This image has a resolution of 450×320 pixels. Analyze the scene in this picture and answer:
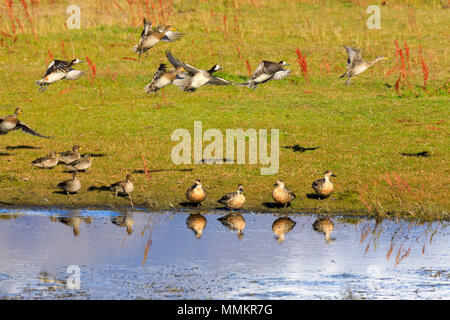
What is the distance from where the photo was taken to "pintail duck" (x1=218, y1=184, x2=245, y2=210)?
21.2 m

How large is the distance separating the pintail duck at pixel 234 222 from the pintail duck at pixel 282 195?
1.10 m

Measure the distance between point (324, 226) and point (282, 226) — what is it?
970 mm

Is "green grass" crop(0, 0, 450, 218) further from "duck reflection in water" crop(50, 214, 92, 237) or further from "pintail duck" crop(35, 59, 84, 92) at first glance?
"pintail duck" crop(35, 59, 84, 92)

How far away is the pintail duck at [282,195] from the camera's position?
70.5ft

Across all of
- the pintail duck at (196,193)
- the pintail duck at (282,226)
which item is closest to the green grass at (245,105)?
the pintail duck at (196,193)

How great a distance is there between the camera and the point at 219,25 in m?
45.2

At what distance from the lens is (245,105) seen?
34250 mm

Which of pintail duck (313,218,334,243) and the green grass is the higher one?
the green grass

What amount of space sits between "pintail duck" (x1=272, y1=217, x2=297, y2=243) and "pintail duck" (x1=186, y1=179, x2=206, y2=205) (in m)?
2.08

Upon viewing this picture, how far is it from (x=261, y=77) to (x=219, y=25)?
22.3 m

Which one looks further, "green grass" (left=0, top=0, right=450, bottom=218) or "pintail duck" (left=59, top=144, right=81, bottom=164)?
"pintail duck" (left=59, top=144, right=81, bottom=164)

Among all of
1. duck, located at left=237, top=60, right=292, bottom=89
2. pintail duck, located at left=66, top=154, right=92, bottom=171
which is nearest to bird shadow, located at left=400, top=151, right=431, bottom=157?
duck, located at left=237, top=60, right=292, bottom=89
